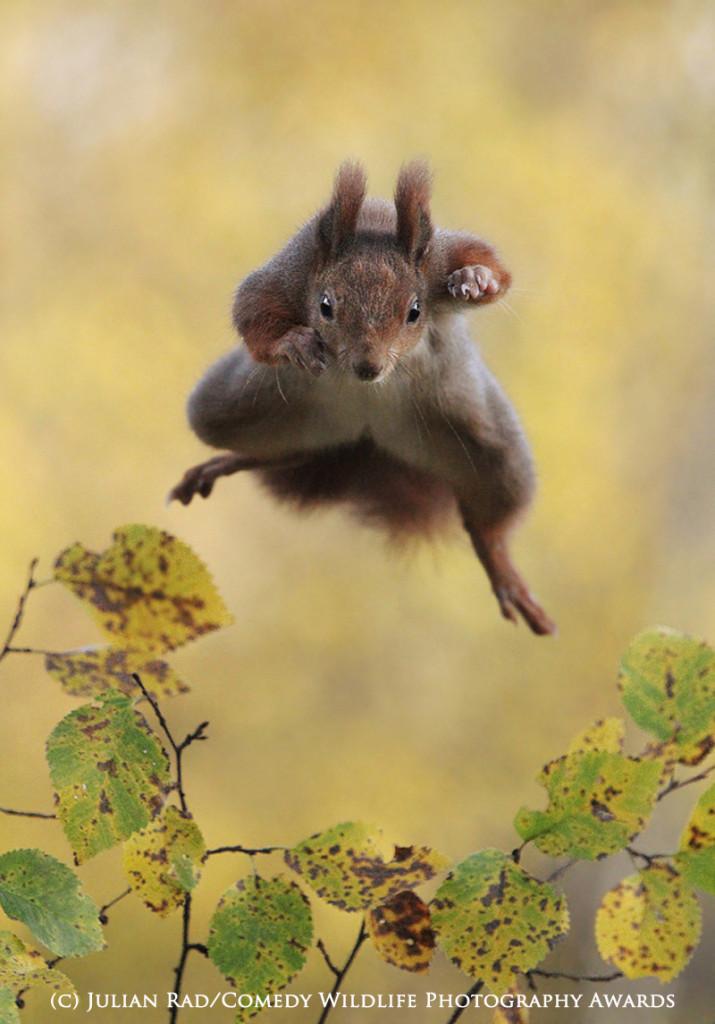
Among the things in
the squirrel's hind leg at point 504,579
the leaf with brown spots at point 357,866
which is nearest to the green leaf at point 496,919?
the leaf with brown spots at point 357,866

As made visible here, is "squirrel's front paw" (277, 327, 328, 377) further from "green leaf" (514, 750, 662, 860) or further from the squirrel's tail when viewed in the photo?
"green leaf" (514, 750, 662, 860)

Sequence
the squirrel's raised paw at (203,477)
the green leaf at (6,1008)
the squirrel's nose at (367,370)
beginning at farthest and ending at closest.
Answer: the squirrel's raised paw at (203,477)
the squirrel's nose at (367,370)
the green leaf at (6,1008)

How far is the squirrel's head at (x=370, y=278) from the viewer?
1.06 m

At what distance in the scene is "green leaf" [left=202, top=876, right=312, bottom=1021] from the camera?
Result: 76 cm

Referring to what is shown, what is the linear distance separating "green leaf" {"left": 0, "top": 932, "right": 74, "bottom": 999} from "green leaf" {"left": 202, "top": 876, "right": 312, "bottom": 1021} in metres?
0.11

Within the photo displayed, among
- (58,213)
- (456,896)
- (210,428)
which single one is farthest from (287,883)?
(58,213)

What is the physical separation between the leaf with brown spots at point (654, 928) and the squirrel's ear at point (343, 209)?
62cm

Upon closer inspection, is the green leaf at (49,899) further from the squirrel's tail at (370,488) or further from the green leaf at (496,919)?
the squirrel's tail at (370,488)

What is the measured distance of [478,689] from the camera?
12.7 feet

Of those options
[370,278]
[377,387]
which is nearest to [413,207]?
[370,278]

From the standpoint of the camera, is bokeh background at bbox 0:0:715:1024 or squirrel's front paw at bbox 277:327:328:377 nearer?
squirrel's front paw at bbox 277:327:328:377

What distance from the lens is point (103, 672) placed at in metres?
0.77

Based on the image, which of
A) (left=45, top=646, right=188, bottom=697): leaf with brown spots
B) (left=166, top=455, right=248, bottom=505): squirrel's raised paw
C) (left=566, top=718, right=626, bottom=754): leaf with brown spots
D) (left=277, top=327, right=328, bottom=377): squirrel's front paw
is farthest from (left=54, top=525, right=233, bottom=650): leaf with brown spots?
(left=166, top=455, right=248, bottom=505): squirrel's raised paw

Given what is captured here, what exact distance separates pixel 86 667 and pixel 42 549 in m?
2.60
